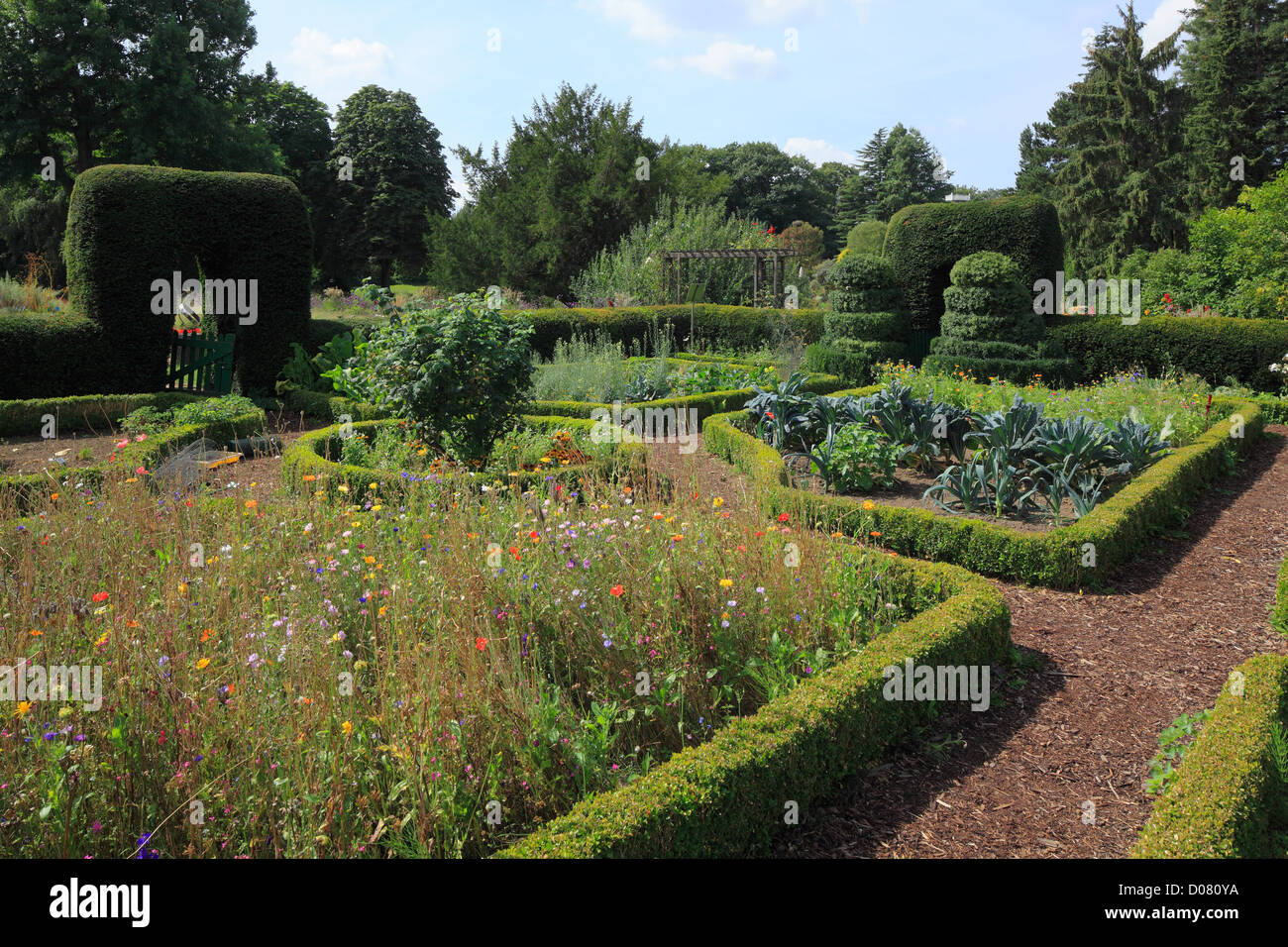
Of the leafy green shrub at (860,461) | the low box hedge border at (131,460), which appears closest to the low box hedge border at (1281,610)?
the leafy green shrub at (860,461)

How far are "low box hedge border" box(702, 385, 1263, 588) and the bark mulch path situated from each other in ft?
0.53

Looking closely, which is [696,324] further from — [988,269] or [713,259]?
[988,269]

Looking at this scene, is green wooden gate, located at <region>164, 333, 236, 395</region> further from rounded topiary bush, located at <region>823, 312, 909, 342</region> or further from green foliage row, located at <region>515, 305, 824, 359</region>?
rounded topiary bush, located at <region>823, 312, 909, 342</region>

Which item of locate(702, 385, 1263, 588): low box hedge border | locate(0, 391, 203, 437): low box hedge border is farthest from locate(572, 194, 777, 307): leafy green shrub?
locate(702, 385, 1263, 588): low box hedge border

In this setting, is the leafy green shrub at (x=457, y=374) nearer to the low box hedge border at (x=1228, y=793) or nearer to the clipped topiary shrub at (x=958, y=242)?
the low box hedge border at (x=1228, y=793)

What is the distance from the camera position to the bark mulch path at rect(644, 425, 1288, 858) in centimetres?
291

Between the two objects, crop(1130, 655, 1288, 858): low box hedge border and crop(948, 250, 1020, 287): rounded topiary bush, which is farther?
crop(948, 250, 1020, 287): rounded topiary bush

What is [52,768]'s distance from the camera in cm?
224

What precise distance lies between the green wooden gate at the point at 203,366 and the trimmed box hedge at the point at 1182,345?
46.0 ft

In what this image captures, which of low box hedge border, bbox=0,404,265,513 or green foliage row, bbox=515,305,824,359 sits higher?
green foliage row, bbox=515,305,824,359

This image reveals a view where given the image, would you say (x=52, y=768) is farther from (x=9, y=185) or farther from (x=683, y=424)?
(x=9, y=185)

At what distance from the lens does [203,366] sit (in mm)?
13195

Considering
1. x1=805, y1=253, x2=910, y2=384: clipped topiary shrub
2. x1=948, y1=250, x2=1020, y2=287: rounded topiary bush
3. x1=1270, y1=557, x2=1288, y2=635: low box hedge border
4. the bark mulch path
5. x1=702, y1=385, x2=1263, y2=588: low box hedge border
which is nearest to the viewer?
the bark mulch path
